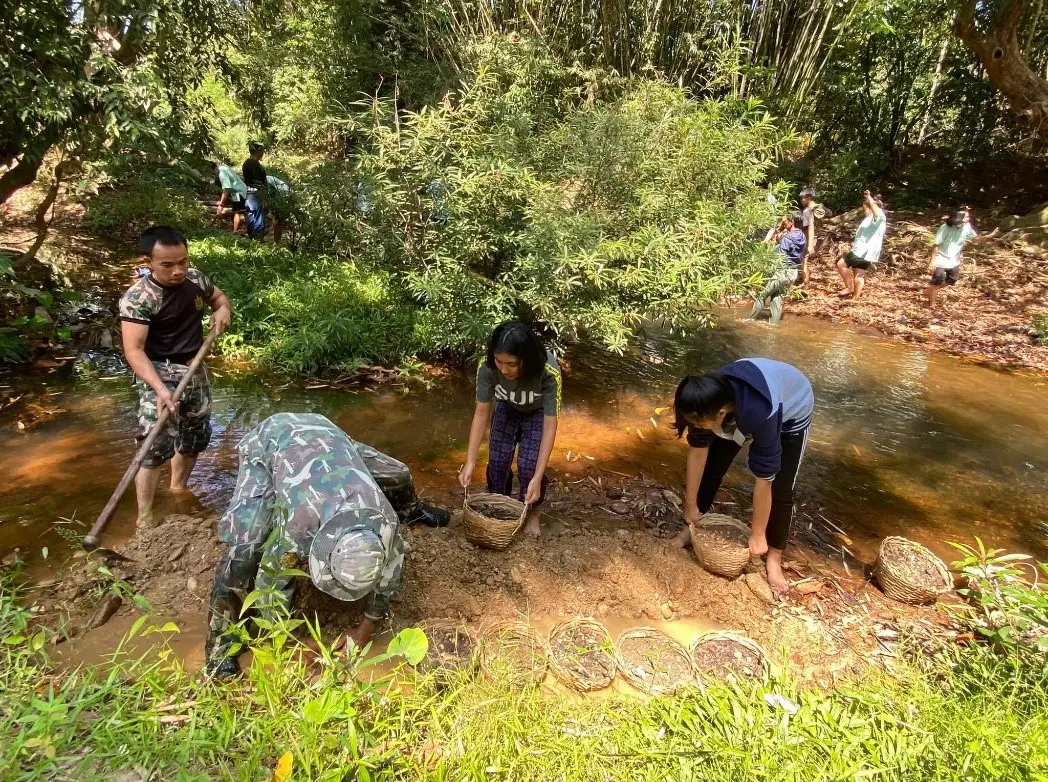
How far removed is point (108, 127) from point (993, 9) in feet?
44.7

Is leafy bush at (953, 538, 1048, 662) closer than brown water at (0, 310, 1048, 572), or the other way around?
leafy bush at (953, 538, 1048, 662)

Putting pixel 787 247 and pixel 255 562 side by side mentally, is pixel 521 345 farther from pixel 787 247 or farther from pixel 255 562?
pixel 787 247

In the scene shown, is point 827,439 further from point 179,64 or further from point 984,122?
point 984,122

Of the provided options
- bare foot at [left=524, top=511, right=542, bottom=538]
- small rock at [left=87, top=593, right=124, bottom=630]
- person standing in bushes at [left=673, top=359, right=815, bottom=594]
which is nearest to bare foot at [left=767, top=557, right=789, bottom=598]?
person standing in bushes at [left=673, top=359, right=815, bottom=594]

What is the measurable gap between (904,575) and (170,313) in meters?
4.40

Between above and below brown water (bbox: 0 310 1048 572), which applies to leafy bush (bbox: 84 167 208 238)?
above

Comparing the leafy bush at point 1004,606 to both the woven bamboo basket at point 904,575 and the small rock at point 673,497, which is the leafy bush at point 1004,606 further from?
the small rock at point 673,497

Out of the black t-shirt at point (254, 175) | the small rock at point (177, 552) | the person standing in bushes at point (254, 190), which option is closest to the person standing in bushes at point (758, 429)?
the small rock at point (177, 552)

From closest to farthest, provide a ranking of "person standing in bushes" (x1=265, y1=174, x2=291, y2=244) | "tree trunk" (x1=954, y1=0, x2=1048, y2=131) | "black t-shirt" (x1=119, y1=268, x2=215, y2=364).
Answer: "black t-shirt" (x1=119, y1=268, x2=215, y2=364), "person standing in bushes" (x1=265, y1=174, x2=291, y2=244), "tree trunk" (x1=954, y1=0, x2=1048, y2=131)

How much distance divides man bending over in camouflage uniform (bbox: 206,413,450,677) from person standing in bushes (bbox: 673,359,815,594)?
1.43m

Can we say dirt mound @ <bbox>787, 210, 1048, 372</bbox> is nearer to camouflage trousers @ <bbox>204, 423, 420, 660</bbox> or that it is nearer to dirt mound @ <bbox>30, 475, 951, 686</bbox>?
dirt mound @ <bbox>30, 475, 951, 686</bbox>

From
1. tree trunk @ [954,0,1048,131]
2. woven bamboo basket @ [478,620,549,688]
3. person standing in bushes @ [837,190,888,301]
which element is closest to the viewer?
woven bamboo basket @ [478,620,549,688]

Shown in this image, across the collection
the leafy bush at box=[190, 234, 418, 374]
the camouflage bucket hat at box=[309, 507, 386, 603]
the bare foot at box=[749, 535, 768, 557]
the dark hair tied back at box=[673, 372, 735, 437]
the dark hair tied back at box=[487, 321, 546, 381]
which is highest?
the dark hair tied back at box=[487, 321, 546, 381]

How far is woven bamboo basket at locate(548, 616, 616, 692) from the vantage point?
2402mm
